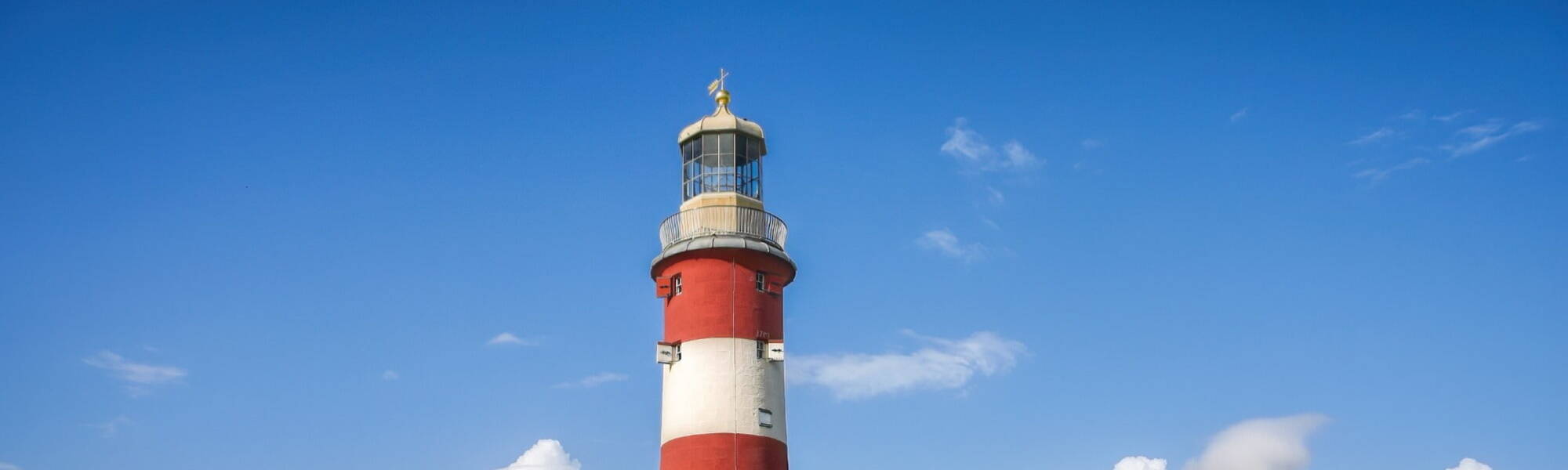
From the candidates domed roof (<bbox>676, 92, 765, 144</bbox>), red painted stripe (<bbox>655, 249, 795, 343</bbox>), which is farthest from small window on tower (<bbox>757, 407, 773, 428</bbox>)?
domed roof (<bbox>676, 92, 765, 144</bbox>)

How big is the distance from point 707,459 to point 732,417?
123 centimetres

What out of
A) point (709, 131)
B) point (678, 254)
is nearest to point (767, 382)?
point (678, 254)

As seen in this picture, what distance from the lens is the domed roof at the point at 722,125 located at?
4353 cm

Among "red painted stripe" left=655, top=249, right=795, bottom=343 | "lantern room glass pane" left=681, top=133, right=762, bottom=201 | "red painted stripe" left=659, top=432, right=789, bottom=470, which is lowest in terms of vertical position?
"red painted stripe" left=659, top=432, right=789, bottom=470

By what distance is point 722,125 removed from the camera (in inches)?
1715

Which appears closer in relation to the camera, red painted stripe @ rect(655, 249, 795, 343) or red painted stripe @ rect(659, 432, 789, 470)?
red painted stripe @ rect(659, 432, 789, 470)

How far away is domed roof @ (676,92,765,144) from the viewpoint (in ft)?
143

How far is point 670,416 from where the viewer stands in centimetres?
4025

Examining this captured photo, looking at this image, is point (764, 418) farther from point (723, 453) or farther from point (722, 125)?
point (722, 125)

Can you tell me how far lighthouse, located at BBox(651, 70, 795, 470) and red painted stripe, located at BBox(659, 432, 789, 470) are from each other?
3 cm

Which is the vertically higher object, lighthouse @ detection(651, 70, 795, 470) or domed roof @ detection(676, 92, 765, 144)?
domed roof @ detection(676, 92, 765, 144)

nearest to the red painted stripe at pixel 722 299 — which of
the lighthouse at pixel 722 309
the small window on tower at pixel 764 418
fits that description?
the lighthouse at pixel 722 309

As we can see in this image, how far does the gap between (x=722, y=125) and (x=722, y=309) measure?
5731mm

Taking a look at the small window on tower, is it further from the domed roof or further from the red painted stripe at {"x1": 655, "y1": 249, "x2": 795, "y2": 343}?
the domed roof
